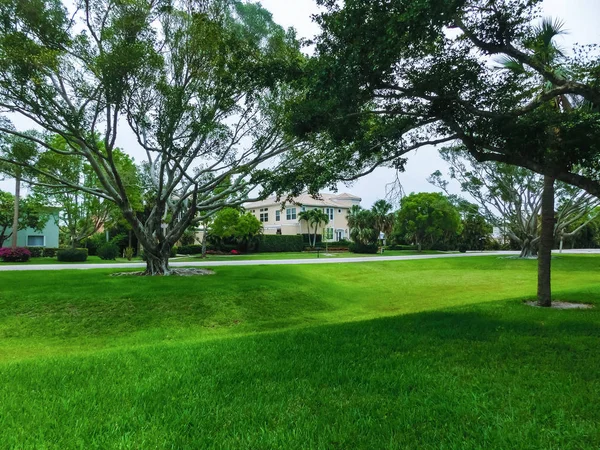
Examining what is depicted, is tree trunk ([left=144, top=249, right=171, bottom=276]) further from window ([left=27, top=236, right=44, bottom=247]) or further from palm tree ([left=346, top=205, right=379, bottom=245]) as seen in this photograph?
palm tree ([left=346, top=205, right=379, bottom=245])

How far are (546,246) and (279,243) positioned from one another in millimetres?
34926

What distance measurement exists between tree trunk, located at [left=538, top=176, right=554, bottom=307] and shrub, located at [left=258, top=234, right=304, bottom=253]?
33.9 m

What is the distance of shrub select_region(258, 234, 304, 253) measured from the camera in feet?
139

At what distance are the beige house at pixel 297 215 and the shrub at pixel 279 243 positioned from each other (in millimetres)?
5292

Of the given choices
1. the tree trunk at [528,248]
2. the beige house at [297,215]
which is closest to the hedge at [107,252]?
the beige house at [297,215]

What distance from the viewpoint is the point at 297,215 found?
2002 inches

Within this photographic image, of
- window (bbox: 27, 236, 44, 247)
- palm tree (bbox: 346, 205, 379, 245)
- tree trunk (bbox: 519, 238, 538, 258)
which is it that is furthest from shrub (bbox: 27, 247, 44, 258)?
tree trunk (bbox: 519, 238, 538, 258)

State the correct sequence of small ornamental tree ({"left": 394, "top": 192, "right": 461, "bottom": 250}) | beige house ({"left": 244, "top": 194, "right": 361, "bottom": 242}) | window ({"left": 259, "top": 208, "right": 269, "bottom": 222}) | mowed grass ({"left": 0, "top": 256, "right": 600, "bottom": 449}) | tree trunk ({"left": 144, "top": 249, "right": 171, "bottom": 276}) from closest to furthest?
Result: 1. mowed grass ({"left": 0, "top": 256, "right": 600, "bottom": 449})
2. tree trunk ({"left": 144, "top": 249, "right": 171, "bottom": 276})
3. small ornamental tree ({"left": 394, "top": 192, "right": 461, "bottom": 250})
4. beige house ({"left": 244, "top": 194, "right": 361, "bottom": 242})
5. window ({"left": 259, "top": 208, "right": 269, "bottom": 222})

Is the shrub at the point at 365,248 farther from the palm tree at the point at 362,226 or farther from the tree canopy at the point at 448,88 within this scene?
the tree canopy at the point at 448,88

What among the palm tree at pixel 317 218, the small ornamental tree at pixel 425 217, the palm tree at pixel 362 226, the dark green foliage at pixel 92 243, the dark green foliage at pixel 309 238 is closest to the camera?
the dark green foliage at pixel 92 243

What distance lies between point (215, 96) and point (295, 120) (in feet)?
19.0

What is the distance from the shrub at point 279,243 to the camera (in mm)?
42438

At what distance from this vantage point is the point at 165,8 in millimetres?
11281

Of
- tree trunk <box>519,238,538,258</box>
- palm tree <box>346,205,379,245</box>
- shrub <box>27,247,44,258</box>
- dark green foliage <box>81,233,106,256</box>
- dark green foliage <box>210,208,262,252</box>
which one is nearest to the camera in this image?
shrub <box>27,247,44,258</box>
